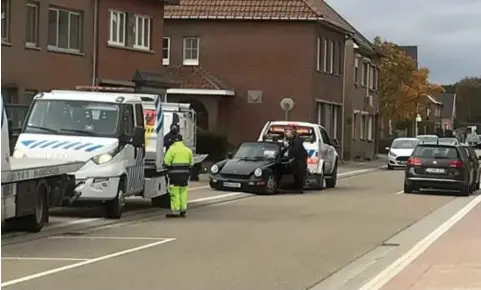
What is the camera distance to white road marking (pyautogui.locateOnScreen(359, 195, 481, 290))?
12.0 metres

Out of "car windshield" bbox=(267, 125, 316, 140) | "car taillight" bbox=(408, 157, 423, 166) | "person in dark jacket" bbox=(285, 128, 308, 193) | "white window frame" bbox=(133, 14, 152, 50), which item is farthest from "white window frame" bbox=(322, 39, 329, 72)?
"person in dark jacket" bbox=(285, 128, 308, 193)

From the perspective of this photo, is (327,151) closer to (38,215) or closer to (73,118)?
(73,118)

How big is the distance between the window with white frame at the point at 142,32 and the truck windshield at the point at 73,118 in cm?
1969

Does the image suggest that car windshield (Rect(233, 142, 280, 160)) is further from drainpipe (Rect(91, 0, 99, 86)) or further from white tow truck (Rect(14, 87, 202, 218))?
drainpipe (Rect(91, 0, 99, 86))

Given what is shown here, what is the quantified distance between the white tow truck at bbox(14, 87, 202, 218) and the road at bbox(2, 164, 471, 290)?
617mm

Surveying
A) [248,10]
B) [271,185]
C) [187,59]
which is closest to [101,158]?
[271,185]

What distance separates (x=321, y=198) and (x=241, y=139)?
2372 cm

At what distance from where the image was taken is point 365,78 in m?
64.4

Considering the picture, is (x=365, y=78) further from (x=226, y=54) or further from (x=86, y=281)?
(x=86, y=281)

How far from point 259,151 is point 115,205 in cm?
1032

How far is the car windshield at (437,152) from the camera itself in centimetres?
3041

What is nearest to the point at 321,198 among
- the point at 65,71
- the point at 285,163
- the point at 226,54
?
the point at 285,163

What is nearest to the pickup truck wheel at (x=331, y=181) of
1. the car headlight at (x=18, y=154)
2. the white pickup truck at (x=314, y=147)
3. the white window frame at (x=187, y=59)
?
the white pickup truck at (x=314, y=147)

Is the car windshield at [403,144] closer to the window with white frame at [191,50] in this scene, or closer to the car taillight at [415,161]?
the window with white frame at [191,50]
